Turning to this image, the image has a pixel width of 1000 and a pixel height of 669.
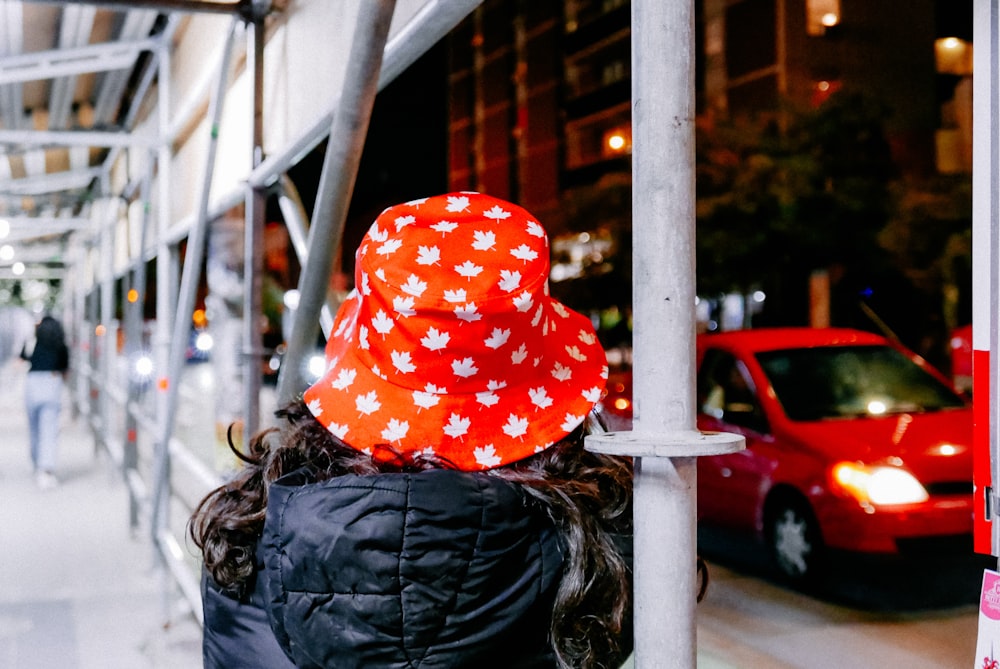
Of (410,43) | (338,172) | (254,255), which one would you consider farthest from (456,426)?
(254,255)

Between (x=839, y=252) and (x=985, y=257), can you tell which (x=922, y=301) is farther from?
(x=985, y=257)

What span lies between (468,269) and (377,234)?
18cm

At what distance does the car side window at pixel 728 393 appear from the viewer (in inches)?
281

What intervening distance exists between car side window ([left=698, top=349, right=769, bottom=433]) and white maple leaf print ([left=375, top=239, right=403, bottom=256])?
5.82m

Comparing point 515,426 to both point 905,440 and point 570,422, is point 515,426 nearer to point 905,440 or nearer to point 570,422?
point 570,422

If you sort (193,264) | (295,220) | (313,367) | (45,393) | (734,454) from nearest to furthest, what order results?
(313,367), (295,220), (193,264), (734,454), (45,393)

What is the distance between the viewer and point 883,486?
6.07 metres

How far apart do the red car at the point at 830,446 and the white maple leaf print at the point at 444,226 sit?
5.22m

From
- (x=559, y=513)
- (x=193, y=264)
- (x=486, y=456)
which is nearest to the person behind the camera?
(x=559, y=513)

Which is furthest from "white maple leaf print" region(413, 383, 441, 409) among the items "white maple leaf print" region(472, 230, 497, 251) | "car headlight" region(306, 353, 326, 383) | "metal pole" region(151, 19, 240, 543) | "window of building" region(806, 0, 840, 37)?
"window of building" region(806, 0, 840, 37)

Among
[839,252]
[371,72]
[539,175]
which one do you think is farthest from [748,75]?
[371,72]

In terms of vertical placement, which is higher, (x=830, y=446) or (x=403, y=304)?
(x=403, y=304)

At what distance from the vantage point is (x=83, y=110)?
1012 centimetres

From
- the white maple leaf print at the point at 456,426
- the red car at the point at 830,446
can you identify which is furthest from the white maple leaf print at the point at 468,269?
the red car at the point at 830,446
